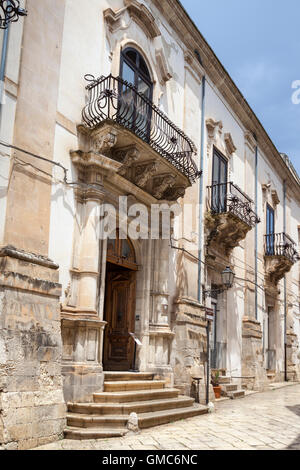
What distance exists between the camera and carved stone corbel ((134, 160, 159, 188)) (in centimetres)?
984

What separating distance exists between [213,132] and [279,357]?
9366 mm

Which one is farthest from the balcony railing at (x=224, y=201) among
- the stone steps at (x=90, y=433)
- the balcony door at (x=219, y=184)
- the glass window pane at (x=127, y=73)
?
the stone steps at (x=90, y=433)

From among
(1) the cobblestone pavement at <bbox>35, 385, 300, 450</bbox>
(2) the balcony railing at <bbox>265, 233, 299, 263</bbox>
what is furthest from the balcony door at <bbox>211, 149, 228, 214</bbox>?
(1) the cobblestone pavement at <bbox>35, 385, 300, 450</bbox>

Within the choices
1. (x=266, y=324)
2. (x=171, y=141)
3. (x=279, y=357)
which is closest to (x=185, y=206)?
(x=171, y=141)

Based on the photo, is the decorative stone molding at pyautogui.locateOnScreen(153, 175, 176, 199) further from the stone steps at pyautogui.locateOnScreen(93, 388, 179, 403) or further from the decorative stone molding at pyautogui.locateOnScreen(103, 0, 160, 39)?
the stone steps at pyautogui.locateOnScreen(93, 388, 179, 403)

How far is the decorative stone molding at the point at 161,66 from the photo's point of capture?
1123 centimetres

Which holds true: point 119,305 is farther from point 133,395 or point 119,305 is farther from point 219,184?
point 219,184

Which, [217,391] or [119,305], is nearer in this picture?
[119,305]

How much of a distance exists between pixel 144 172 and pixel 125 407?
4468 millimetres

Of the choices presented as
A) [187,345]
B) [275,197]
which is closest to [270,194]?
[275,197]

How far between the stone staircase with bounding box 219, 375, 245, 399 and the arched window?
7.43m

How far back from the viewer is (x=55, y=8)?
8.34 m

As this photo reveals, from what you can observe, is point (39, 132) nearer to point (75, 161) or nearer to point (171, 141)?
point (75, 161)

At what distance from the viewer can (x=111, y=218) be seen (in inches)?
370
